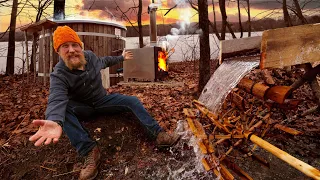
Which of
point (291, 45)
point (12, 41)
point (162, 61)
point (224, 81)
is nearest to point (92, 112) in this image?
point (224, 81)

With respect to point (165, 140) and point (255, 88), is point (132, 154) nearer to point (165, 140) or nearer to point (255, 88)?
point (165, 140)

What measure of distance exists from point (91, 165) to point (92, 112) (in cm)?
97

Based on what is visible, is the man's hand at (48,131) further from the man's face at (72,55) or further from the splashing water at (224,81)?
the splashing water at (224,81)

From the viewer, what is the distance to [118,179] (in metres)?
3.34

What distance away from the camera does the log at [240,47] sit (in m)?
2.93

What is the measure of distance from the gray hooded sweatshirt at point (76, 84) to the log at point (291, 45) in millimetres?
2362

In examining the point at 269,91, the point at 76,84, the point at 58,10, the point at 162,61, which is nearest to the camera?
the point at 269,91

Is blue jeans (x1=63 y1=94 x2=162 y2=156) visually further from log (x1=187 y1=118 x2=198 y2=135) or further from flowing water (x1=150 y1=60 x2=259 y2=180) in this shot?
log (x1=187 y1=118 x2=198 y2=135)

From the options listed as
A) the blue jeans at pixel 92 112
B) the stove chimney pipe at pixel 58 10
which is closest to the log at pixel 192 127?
the blue jeans at pixel 92 112

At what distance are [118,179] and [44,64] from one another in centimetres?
729

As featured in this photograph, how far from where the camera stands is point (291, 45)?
208 cm

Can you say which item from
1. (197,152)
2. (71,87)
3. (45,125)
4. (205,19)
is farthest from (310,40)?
(205,19)

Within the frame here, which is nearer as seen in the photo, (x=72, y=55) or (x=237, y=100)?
(x=237, y=100)

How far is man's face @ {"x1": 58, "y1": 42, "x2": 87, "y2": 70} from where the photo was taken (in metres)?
3.60
